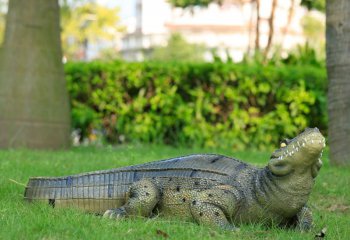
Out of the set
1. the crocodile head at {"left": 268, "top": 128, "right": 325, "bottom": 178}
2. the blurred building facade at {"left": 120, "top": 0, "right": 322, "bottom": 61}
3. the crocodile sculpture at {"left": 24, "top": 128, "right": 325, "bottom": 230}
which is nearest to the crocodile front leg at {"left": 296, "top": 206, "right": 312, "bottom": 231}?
the crocodile sculpture at {"left": 24, "top": 128, "right": 325, "bottom": 230}

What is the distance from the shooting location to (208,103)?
47.1 ft

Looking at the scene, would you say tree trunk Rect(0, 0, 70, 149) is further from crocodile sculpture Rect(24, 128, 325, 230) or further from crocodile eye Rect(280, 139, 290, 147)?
crocodile eye Rect(280, 139, 290, 147)

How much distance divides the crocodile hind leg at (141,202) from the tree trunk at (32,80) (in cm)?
636

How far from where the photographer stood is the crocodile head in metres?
5.11

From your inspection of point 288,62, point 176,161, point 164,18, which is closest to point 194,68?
point 288,62

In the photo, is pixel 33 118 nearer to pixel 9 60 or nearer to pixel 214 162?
pixel 9 60

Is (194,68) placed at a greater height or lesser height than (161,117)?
greater

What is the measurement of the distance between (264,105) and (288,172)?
920cm

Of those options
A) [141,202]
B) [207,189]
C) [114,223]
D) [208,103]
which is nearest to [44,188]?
[141,202]

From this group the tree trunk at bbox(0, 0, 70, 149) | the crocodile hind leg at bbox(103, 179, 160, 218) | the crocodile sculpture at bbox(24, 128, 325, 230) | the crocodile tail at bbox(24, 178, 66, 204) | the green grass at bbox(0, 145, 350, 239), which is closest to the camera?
the green grass at bbox(0, 145, 350, 239)

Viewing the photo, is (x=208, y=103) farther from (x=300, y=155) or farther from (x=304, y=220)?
(x=300, y=155)

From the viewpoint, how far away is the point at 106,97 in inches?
578

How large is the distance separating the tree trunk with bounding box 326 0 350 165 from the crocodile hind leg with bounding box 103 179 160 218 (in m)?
4.67

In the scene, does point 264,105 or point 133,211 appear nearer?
point 133,211
